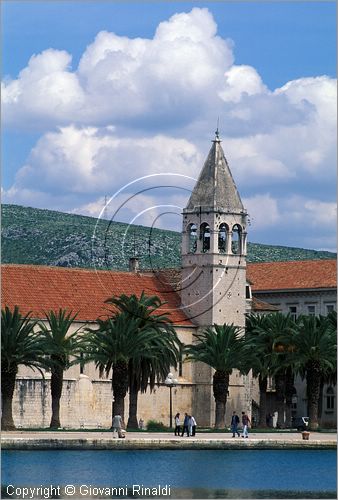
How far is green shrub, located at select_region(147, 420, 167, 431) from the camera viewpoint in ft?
275

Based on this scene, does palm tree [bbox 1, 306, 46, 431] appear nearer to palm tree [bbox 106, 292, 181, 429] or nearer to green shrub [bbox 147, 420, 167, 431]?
palm tree [bbox 106, 292, 181, 429]

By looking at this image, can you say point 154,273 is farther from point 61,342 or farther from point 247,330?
point 61,342

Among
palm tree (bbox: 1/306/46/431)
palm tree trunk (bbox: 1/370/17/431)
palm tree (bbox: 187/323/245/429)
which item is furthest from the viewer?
palm tree (bbox: 187/323/245/429)

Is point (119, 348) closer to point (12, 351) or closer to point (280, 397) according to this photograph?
point (12, 351)

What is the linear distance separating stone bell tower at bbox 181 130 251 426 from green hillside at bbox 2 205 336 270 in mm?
34237

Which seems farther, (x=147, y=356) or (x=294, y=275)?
(x=294, y=275)

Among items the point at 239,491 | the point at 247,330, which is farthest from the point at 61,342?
the point at 239,491

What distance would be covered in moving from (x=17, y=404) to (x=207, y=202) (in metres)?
16.8

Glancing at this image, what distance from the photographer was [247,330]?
3718 inches

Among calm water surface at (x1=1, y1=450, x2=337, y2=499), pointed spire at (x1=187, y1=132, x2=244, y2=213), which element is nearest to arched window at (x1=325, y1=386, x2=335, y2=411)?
pointed spire at (x1=187, y1=132, x2=244, y2=213)

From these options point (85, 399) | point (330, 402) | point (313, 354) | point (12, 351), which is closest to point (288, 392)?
point (313, 354)

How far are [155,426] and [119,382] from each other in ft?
33.7

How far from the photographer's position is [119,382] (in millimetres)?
77875

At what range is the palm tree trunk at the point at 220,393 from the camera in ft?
275
